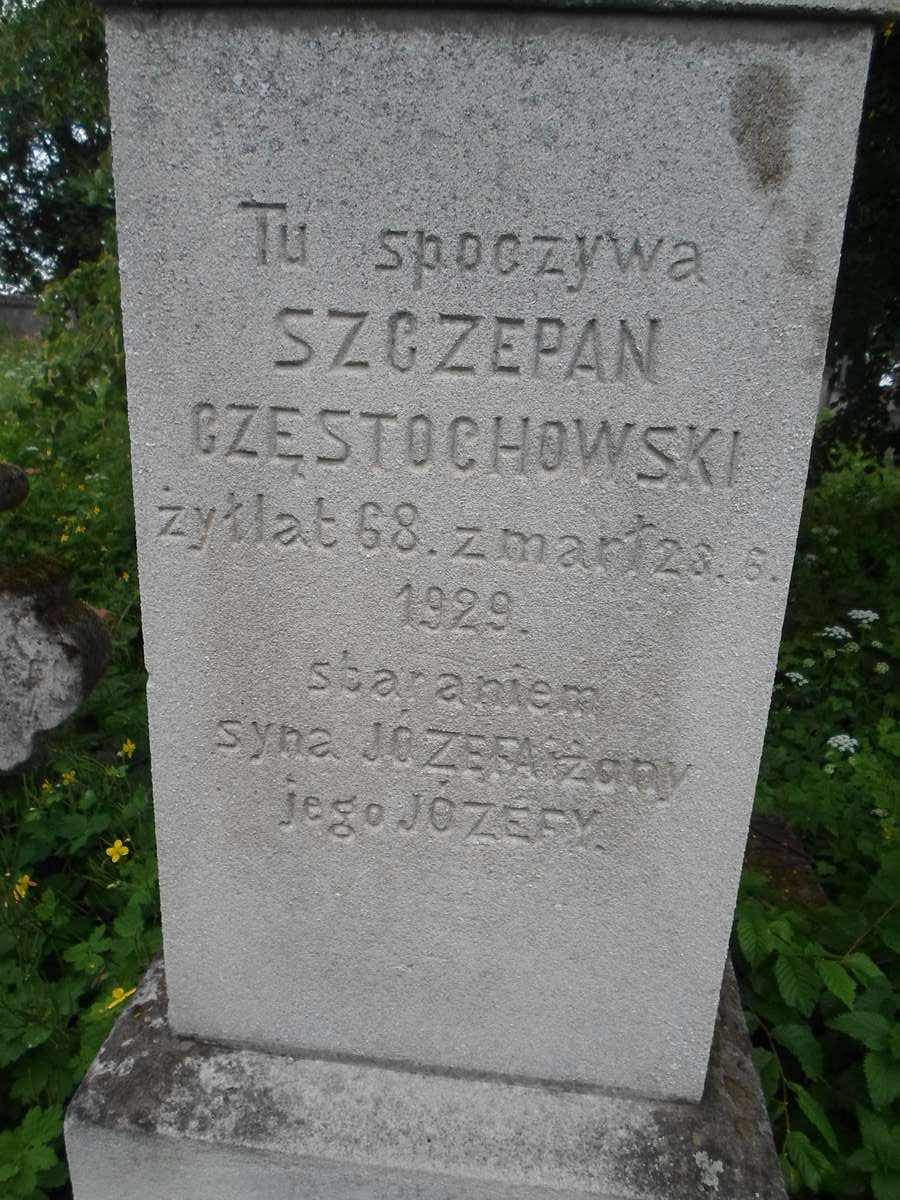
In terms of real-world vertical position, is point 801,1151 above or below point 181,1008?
below

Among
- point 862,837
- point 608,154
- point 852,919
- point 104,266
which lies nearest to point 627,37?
point 608,154

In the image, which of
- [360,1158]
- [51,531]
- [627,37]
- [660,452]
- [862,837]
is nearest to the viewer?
[627,37]

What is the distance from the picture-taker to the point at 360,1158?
5.53 feet

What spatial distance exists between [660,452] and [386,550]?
49 centimetres

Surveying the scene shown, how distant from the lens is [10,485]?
9.62 ft

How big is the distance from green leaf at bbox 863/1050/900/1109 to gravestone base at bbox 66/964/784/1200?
0.26 meters

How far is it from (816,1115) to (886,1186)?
0.17 m

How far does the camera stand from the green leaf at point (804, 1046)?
2053 mm

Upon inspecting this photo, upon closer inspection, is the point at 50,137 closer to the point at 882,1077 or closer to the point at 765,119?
the point at 765,119

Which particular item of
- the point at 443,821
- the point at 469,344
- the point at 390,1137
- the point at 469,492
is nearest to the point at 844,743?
the point at 443,821

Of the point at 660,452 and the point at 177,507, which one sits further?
the point at 177,507

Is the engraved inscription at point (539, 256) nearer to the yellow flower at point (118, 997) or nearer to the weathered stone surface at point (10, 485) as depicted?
the yellow flower at point (118, 997)

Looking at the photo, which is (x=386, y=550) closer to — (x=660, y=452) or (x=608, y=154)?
(x=660, y=452)

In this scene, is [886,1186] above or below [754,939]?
Answer: below
